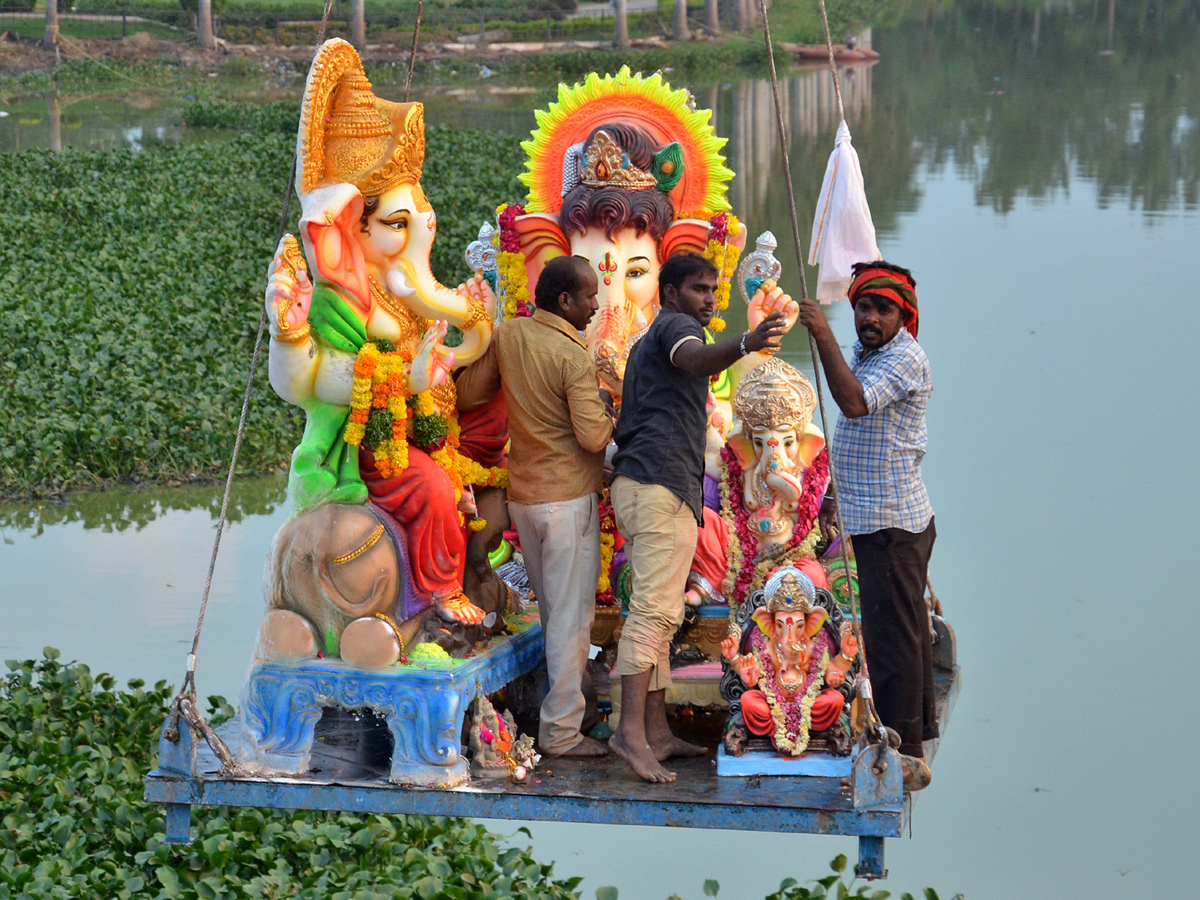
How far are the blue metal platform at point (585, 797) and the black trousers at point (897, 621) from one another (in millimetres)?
331

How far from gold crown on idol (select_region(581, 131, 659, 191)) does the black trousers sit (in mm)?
1754

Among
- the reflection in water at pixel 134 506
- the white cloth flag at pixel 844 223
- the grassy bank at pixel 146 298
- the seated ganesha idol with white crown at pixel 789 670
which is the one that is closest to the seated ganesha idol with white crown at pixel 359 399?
the seated ganesha idol with white crown at pixel 789 670

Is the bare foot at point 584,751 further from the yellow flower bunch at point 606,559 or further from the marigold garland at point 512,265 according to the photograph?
the marigold garland at point 512,265

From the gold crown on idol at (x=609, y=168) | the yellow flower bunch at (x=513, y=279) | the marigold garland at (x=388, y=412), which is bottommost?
the marigold garland at (x=388, y=412)

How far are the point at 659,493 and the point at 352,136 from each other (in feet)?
4.49

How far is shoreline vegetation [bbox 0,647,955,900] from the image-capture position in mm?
5328

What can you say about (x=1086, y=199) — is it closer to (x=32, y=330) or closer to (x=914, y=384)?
(x=32, y=330)

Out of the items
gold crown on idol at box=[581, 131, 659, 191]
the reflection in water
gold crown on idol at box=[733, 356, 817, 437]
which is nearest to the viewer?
gold crown on idol at box=[733, 356, 817, 437]

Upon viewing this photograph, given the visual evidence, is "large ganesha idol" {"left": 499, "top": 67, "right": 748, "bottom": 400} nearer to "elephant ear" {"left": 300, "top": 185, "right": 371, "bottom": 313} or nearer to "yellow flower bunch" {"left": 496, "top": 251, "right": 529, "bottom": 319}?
"yellow flower bunch" {"left": 496, "top": 251, "right": 529, "bottom": 319}

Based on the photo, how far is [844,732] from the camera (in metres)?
4.51

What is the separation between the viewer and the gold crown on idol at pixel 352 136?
4730 millimetres

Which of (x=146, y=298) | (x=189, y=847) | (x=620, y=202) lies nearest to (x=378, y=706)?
(x=189, y=847)

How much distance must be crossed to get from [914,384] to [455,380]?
1.37 meters

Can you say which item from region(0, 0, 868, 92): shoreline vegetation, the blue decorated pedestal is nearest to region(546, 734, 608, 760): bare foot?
the blue decorated pedestal
